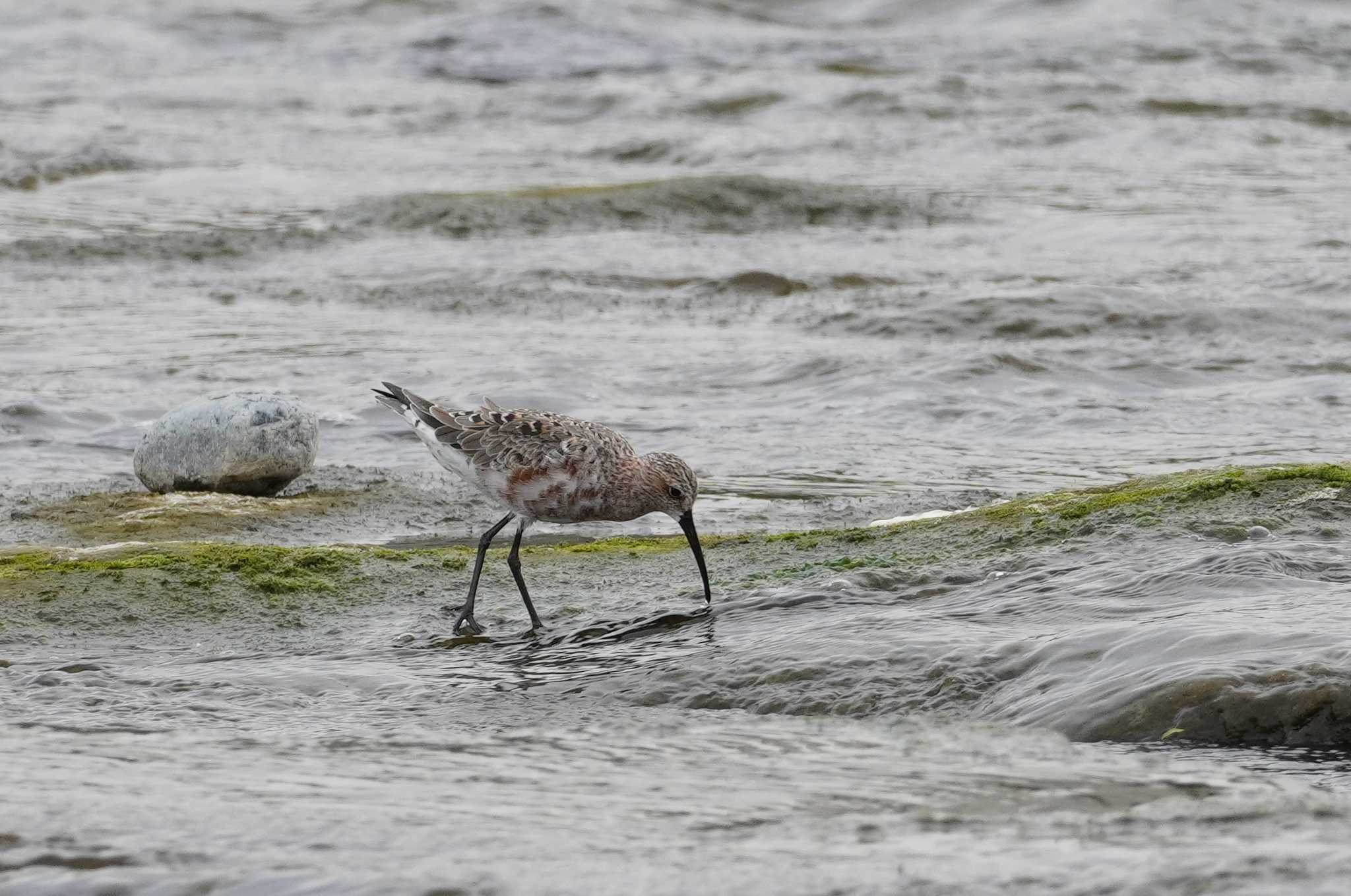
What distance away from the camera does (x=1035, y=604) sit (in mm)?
6379

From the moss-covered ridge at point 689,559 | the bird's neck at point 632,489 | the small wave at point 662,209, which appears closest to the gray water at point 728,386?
the small wave at point 662,209

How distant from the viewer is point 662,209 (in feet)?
57.6

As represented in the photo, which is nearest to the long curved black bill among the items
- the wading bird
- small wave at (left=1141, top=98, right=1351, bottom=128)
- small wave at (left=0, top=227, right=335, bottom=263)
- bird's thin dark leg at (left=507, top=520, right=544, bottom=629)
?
the wading bird

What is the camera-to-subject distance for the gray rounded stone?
924cm

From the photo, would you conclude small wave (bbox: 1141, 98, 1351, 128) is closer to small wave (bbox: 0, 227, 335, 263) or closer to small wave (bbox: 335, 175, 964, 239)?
small wave (bbox: 335, 175, 964, 239)

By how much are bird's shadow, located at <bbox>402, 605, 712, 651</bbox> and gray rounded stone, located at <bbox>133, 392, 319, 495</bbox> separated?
9.04ft

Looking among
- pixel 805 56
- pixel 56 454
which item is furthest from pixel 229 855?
pixel 805 56

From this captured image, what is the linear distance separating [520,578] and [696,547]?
0.68 meters

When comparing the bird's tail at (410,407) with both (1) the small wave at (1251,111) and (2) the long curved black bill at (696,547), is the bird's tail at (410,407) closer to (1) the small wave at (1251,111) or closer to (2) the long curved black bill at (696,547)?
(2) the long curved black bill at (696,547)

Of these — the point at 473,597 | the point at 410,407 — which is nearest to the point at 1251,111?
the point at 410,407

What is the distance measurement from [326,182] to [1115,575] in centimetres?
1416

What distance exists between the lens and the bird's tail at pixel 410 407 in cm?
802

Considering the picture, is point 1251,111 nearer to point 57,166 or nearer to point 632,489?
point 57,166

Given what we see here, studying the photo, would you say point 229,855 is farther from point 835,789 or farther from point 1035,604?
point 1035,604
